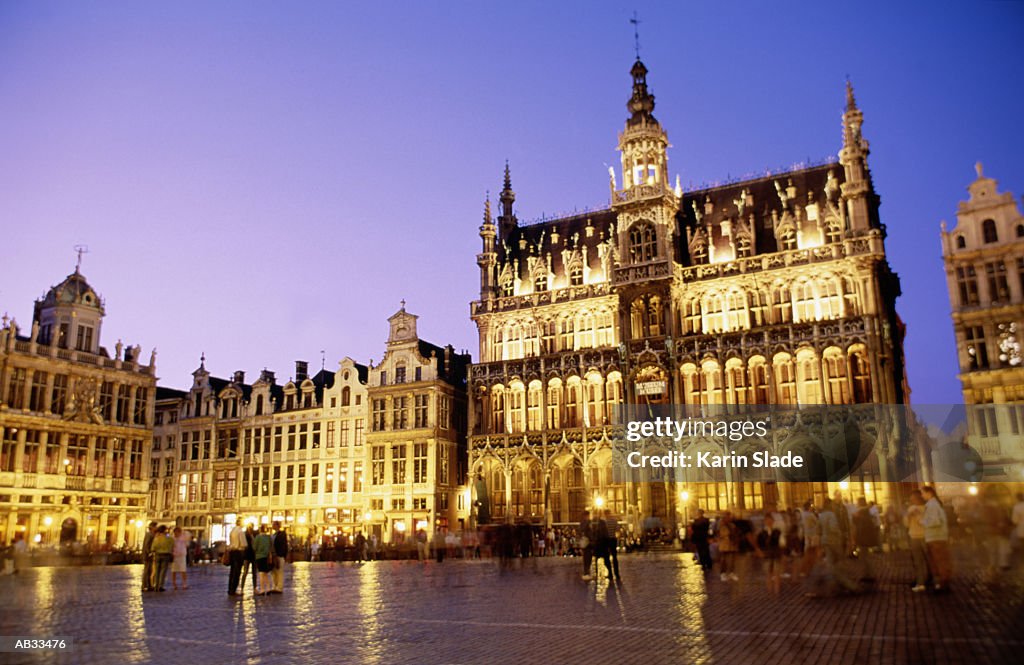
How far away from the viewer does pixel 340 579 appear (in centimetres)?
2770

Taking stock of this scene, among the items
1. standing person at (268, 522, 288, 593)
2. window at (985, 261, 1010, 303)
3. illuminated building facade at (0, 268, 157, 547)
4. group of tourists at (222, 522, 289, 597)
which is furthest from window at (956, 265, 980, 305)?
illuminated building facade at (0, 268, 157, 547)

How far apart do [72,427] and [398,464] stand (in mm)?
22965

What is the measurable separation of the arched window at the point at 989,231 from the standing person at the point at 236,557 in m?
41.5

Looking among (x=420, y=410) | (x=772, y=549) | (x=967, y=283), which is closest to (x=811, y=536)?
(x=772, y=549)

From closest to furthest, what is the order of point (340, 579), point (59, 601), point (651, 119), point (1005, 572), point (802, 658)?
point (802, 658) < point (1005, 572) < point (59, 601) < point (340, 579) < point (651, 119)

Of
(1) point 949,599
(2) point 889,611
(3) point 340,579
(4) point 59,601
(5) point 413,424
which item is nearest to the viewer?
(2) point 889,611

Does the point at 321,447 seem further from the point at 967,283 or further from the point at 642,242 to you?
the point at 967,283

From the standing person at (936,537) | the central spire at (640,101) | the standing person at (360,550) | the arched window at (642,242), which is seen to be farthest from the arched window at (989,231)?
the standing person at (360,550)

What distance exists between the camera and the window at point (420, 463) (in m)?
60.1

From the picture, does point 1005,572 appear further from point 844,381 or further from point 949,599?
point 844,381

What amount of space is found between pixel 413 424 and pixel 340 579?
110 ft

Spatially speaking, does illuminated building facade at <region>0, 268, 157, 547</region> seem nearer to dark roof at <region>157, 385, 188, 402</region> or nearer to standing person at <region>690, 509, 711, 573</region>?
dark roof at <region>157, 385, 188, 402</region>

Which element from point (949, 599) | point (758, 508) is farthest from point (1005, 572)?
point (758, 508)

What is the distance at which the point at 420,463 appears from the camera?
60375 millimetres
